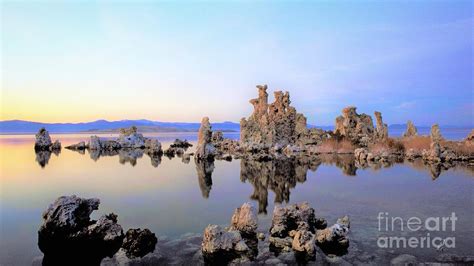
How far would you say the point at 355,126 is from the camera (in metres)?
51.2

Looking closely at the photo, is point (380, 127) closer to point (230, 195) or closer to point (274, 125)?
point (274, 125)

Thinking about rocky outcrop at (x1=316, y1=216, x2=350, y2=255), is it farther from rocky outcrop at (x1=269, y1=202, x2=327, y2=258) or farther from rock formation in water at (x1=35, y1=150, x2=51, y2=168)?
rock formation in water at (x1=35, y1=150, x2=51, y2=168)

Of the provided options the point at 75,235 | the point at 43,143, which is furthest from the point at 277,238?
the point at 43,143

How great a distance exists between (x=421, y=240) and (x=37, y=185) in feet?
72.0

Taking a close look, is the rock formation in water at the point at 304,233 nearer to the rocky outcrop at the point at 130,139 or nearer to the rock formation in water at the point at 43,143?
the rock formation in water at the point at 43,143

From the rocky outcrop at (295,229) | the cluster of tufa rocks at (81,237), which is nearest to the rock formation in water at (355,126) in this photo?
the rocky outcrop at (295,229)

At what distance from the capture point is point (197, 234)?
38.7 ft

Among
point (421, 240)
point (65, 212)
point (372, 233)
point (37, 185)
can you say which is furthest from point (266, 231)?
point (37, 185)

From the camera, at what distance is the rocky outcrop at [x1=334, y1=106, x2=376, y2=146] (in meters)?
49.1

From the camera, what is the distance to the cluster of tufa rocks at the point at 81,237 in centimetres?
1009

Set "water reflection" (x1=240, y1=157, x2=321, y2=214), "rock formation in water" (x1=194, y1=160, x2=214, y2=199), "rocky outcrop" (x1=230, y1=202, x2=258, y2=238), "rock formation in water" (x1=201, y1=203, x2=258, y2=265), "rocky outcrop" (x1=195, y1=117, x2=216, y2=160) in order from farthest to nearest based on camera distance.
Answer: "rocky outcrop" (x1=195, y1=117, x2=216, y2=160)
"rock formation in water" (x1=194, y1=160, x2=214, y2=199)
"water reflection" (x1=240, y1=157, x2=321, y2=214)
"rocky outcrop" (x1=230, y1=202, x2=258, y2=238)
"rock formation in water" (x1=201, y1=203, x2=258, y2=265)

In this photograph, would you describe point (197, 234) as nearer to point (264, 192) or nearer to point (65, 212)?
point (65, 212)

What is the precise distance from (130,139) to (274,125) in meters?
26.2

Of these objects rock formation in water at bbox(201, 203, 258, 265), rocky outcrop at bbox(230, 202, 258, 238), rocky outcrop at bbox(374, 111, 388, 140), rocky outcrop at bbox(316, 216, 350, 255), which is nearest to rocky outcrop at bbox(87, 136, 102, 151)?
rocky outcrop at bbox(374, 111, 388, 140)
